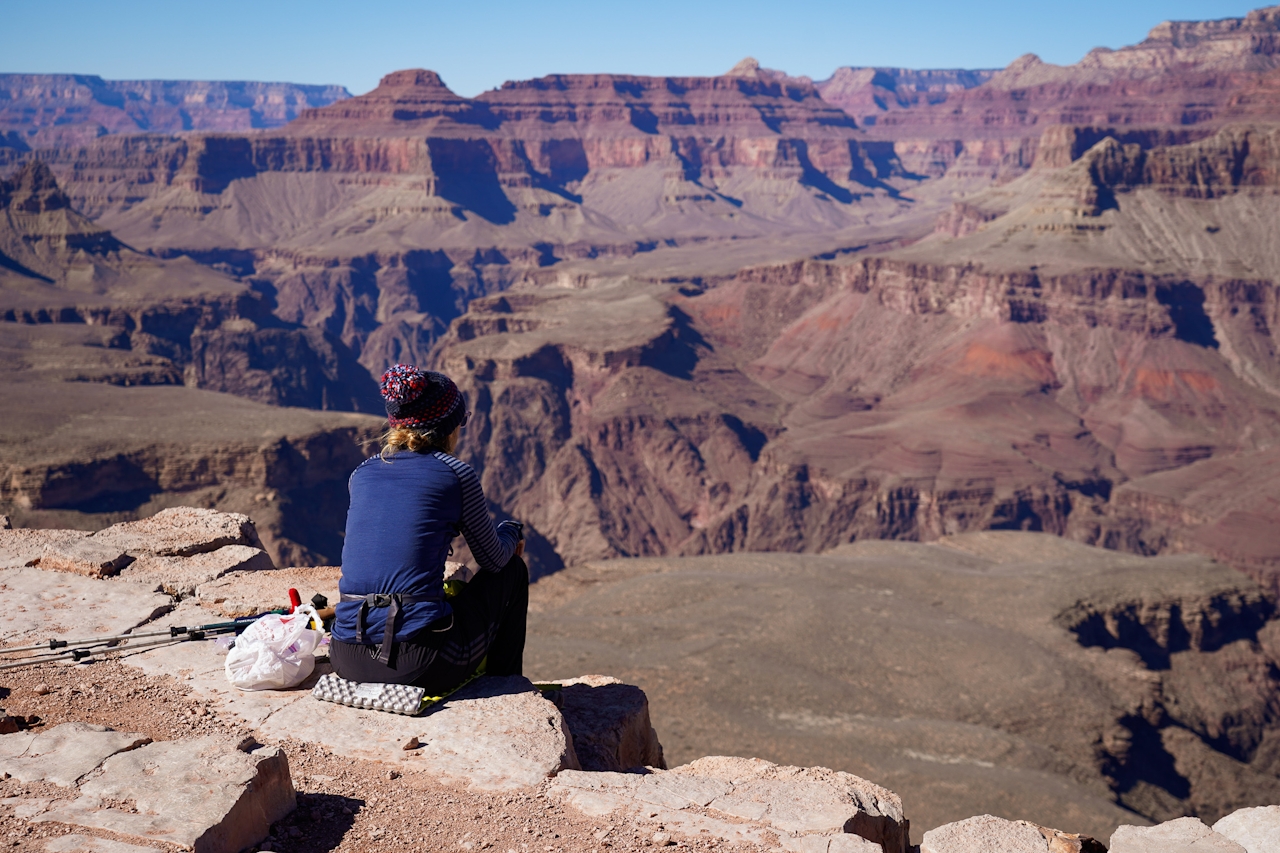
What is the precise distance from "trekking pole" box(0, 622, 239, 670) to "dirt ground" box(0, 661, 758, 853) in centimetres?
94

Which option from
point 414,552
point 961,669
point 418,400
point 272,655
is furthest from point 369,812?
point 961,669

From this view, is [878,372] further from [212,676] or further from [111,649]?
[212,676]

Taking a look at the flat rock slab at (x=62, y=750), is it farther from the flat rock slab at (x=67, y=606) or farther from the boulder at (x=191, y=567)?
the boulder at (x=191, y=567)

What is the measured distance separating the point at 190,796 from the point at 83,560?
7.10 meters

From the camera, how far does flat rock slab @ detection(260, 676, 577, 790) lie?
8398mm

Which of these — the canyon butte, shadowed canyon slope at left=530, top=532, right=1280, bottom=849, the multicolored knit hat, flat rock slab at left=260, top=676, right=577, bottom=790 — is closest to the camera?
flat rock slab at left=260, top=676, right=577, bottom=790

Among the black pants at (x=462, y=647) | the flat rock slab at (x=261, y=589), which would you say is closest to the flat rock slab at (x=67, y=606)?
the flat rock slab at (x=261, y=589)

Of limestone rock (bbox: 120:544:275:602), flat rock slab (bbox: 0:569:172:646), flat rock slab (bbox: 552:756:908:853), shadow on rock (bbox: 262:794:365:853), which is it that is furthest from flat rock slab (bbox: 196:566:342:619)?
flat rock slab (bbox: 552:756:908:853)

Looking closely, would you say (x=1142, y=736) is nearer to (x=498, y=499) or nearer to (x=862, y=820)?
(x=862, y=820)

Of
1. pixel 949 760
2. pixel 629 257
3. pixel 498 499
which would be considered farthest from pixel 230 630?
pixel 629 257

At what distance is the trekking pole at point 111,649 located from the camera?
1014cm

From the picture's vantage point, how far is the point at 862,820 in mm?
8648

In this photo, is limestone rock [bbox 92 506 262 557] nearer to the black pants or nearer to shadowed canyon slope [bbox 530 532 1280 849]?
the black pants

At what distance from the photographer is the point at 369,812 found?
25.5 feet
